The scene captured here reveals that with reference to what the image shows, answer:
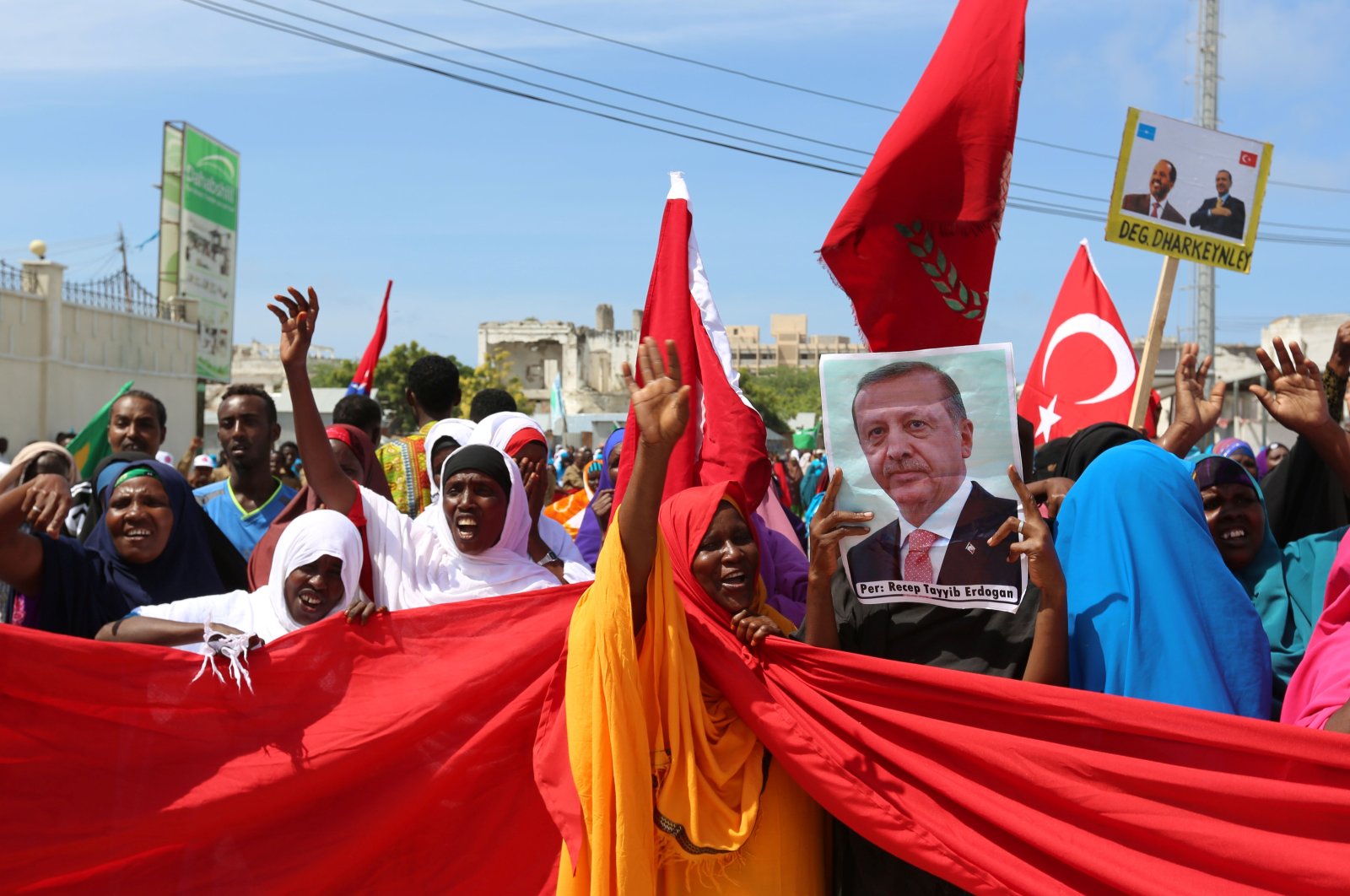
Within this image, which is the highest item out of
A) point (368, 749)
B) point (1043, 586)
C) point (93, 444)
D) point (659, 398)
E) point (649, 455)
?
point (659, 398)

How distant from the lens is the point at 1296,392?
11.8 ft

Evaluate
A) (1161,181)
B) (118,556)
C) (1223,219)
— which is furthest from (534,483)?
(1223,219)

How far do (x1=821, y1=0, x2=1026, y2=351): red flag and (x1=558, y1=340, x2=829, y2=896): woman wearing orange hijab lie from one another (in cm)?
70

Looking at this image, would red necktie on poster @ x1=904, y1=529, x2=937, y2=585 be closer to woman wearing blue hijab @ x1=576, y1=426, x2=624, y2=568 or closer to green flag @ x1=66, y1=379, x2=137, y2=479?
woman wearing blue hijab @ x1=576, y1=426, x2=624, y2=568

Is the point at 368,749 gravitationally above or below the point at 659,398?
below

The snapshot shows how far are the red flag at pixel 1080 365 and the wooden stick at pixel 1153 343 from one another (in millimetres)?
1882

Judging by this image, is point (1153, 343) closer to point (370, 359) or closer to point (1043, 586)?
point (1043, 586)

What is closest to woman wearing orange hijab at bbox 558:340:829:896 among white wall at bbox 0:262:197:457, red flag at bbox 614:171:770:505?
red flag at bbox 614:171:770:505

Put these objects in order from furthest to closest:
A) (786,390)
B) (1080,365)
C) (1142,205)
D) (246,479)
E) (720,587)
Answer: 1. (786,390)
2. (1080,365)
3. (1142,205)
4. (246,479)
5. (720,587)

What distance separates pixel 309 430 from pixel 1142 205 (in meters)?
3.95

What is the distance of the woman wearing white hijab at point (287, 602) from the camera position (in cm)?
354

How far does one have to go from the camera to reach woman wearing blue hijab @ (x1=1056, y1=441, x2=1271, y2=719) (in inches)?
118

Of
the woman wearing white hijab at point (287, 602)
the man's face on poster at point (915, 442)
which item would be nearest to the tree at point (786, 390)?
the woman wearing white hijab at point (287, 602)

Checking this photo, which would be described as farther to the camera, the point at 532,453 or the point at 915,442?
the point at 532,453
